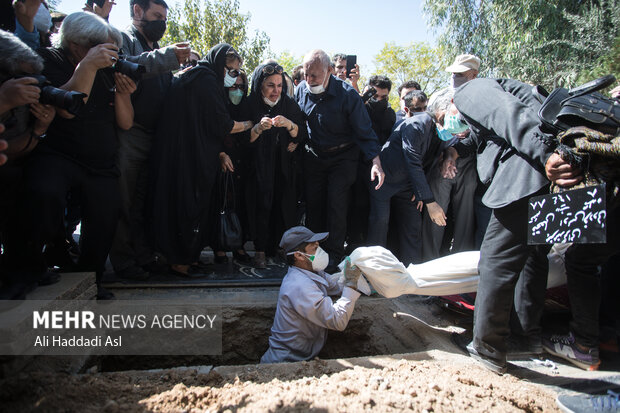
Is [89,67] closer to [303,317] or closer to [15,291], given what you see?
[15,291]

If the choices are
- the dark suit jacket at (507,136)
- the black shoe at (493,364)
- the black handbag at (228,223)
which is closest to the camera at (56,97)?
the black handbag at (228,223)

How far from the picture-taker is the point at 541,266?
8.11 ft

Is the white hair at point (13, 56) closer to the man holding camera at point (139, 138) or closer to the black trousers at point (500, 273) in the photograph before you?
the man holding camera at point (139, 138)

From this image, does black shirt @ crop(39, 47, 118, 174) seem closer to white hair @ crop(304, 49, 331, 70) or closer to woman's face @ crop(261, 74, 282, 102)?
woman's face @ crop(261, 74, 282, 102)

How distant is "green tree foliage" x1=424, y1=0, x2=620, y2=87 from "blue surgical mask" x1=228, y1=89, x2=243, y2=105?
10.8 m

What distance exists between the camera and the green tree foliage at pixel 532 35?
1143 centimetres

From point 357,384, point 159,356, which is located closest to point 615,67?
point 357,384

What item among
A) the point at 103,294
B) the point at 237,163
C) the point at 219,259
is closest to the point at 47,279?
the point at 103,294

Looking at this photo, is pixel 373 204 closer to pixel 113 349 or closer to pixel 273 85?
pixel 273 85

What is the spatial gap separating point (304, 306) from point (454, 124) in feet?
5.41

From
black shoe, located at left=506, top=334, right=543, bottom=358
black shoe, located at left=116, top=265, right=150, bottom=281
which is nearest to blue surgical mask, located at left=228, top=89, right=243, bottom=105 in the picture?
black shoe, located at left=116, top=265, right=150, bottom=281

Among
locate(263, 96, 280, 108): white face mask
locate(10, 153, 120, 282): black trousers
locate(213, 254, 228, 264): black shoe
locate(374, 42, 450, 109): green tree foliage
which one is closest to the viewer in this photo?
locate(10, 153, 120, 282): black trousers

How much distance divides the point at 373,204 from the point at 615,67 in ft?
6.92

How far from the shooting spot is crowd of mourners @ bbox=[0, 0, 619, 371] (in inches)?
87.8
